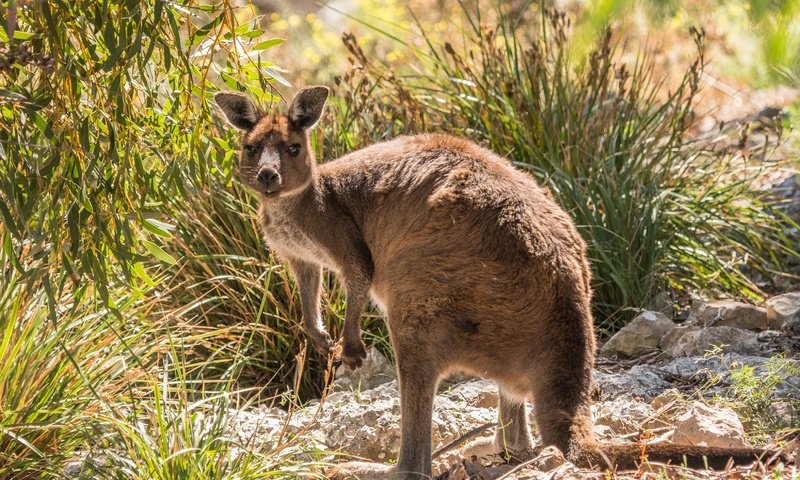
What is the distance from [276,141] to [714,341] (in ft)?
8.98

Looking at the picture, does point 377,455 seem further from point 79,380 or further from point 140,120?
point 140,120

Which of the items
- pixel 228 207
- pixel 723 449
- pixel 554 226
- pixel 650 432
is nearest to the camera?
pixel 723 449

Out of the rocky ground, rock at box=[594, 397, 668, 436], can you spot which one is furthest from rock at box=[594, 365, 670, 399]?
rock at box=[594, 397, 668, 436]

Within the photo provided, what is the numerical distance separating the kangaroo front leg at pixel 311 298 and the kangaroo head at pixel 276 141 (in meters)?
0.46

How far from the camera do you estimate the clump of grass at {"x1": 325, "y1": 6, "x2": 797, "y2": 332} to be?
6918 mm

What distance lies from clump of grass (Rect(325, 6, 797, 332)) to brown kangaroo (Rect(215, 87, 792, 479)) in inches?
72.2

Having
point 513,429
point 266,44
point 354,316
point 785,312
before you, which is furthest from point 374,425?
point 785,312

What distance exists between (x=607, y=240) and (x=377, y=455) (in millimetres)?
2481

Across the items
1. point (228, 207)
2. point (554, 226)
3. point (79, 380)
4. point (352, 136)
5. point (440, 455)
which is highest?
point (352, 136)

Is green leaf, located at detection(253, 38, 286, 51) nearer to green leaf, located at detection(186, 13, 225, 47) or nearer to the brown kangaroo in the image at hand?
green leaf, located at detection(186, 13, 225, 47)

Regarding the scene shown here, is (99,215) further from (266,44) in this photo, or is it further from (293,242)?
(293,242)

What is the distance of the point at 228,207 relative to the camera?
6562 mm

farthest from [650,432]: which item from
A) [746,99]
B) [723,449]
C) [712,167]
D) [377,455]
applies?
[746,99]

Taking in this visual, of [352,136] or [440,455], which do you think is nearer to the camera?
[440,455]
